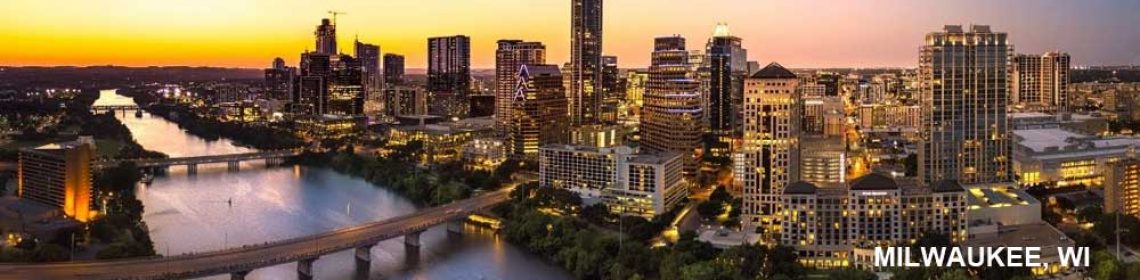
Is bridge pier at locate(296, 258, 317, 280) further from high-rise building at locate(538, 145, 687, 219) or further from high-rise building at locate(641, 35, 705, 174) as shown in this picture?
high-rise building at locate(641, 35, 705, 174)

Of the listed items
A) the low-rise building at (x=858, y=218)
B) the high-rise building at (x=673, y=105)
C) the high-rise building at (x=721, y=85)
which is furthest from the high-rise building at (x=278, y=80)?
the low-rise building at (x=858, y=218)

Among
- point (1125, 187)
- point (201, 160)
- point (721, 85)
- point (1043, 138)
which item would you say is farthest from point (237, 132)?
point (1125, 187)

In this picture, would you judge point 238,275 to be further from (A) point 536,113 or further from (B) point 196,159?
(B) point 196,159

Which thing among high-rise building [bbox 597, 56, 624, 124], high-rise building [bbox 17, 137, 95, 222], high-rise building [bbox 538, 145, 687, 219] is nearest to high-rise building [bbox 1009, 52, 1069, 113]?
high-rise building [bbox 597, 56, 624, 124]

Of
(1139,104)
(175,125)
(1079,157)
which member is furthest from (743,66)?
(175,125)

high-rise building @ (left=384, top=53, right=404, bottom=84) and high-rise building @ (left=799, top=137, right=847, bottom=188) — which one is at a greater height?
high-rise building @ (left=384, top=53, right=404, bottom=84)

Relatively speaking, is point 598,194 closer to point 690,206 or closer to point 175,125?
point 690,206
